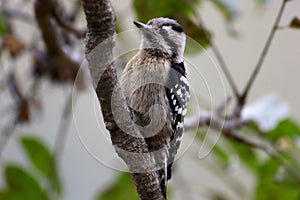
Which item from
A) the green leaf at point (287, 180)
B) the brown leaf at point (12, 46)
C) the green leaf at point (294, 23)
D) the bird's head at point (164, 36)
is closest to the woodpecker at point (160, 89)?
the bird's head at point (164, 36)

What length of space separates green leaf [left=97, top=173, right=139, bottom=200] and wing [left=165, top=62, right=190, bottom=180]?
1076mm

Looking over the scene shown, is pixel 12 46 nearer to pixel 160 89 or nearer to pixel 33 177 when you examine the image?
pixel 33 177

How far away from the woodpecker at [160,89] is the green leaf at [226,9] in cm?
94

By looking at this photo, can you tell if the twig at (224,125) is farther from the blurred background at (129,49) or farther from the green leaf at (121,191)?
the green leaf at (121,191)

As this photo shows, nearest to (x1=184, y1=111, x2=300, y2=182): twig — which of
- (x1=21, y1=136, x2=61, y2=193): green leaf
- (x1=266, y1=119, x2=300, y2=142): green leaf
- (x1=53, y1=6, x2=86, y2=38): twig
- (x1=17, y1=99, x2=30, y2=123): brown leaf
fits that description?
(x1=266, y1=119, x2=300, y2=142): green leaf

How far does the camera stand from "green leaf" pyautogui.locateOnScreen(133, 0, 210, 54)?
1.21 metres

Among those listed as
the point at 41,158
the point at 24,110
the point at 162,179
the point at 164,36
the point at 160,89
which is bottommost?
the point at 41,158

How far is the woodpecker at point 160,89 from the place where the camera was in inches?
36.3

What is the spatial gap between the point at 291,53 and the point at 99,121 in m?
1.95

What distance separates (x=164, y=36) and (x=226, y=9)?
1127mm

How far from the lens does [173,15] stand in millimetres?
1264

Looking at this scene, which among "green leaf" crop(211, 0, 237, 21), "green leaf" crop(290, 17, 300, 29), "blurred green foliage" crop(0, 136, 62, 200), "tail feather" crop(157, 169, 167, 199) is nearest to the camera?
"tail feather" crop(157, 169, 167, 199)

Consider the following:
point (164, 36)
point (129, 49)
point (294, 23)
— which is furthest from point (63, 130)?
point (164, 36)

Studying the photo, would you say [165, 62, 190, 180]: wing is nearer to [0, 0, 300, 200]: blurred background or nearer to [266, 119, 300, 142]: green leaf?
[0, 0, 300, 200]: blurred background
